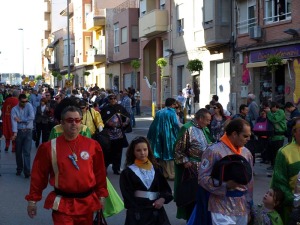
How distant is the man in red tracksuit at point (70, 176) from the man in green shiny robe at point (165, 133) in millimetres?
6955

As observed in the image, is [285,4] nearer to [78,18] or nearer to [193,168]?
[193,168]

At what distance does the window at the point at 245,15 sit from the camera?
2836 centimetres

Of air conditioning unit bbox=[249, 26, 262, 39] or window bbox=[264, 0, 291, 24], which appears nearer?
window bbox=[264, 0, 291, 24]

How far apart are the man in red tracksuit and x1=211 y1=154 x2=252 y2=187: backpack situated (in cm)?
110

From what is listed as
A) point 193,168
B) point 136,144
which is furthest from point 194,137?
point 136,144

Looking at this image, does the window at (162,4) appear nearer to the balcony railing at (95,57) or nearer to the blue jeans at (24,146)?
the balcony railing at (95,57)

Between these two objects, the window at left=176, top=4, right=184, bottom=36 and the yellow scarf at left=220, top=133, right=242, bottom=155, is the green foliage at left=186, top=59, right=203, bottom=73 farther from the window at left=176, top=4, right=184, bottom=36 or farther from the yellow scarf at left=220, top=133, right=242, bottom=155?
the yellow scarf at left=220, top=133, right=242, bottom=155

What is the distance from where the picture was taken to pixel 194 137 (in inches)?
335

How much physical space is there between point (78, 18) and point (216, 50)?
3537 cm

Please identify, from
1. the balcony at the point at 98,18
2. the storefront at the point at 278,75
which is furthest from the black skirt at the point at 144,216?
the balcony at the point at 98,18

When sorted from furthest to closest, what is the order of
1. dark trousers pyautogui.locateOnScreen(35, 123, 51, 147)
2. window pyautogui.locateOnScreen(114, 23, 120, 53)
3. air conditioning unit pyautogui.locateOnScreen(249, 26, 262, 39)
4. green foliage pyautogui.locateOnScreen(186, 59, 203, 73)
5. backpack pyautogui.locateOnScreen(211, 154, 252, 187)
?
1. window pyautogui.locateOnScreen(114, 23, 120, 53)
2. green foliage pyautogui.locateOnScreen(186, 59, 203, 73)
3. air conditioning unit pyautogui.locateOnScreen(249, 26, 262, 39)
4. dark trousers pyautogui.locateOnScreen(35, 123, 51, 147)
5. backpack pyautogui.locateOnScreen(211, 154, 252, 187)

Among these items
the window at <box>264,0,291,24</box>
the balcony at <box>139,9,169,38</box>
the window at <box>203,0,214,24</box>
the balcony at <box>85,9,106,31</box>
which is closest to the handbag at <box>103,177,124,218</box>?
the window at <box>264,0,291,24</box>

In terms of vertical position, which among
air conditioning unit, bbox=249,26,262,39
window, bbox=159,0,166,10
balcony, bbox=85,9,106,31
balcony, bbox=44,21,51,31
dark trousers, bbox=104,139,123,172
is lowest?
dark trousers, bbox=104,139,123,172

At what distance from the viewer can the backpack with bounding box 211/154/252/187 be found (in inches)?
214
